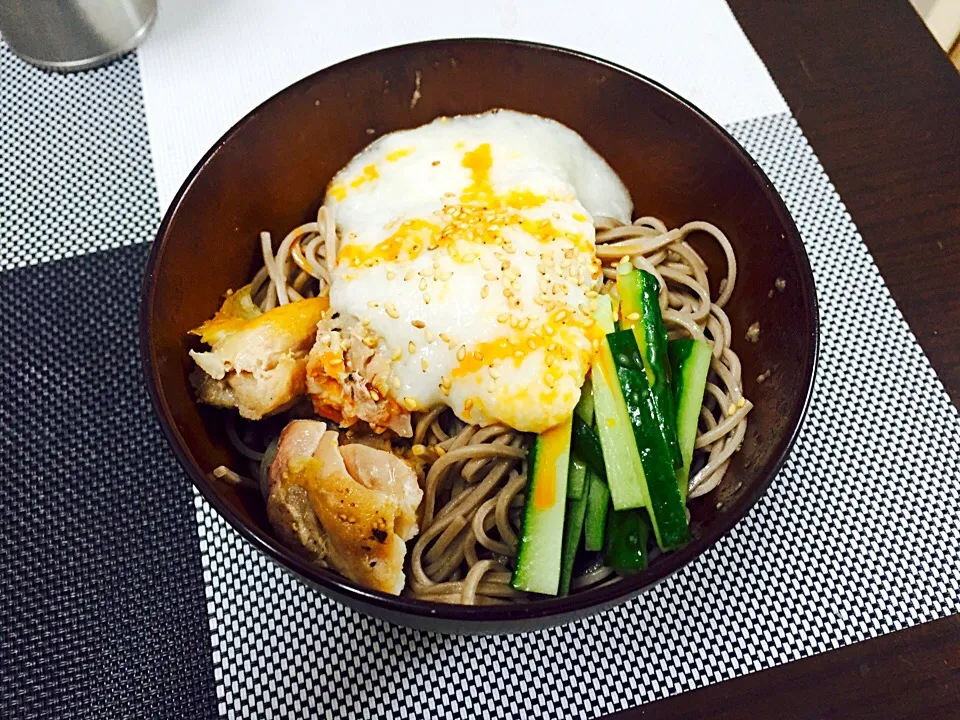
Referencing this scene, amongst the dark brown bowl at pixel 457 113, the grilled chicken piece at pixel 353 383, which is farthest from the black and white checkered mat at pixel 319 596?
the grilled chicken piece at pixel 353 383

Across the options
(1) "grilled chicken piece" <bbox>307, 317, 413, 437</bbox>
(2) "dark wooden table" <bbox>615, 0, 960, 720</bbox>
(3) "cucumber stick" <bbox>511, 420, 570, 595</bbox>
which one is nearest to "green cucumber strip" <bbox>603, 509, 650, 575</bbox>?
(3) "cucumber stick" <bbox>511, 420, 570, 595</bbox>

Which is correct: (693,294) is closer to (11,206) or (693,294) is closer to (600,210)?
(600,210)

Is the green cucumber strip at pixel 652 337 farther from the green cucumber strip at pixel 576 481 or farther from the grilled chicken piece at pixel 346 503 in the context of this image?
the grilled chicken piece at pixel 346 503

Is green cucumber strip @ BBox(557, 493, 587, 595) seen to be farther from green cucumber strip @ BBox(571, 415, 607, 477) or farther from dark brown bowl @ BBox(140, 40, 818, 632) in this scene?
dark brown bowl @ BBox(140, 40, 818, 632)

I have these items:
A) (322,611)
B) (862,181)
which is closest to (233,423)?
(322,611)

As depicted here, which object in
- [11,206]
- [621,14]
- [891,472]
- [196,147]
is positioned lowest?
[891,472]
